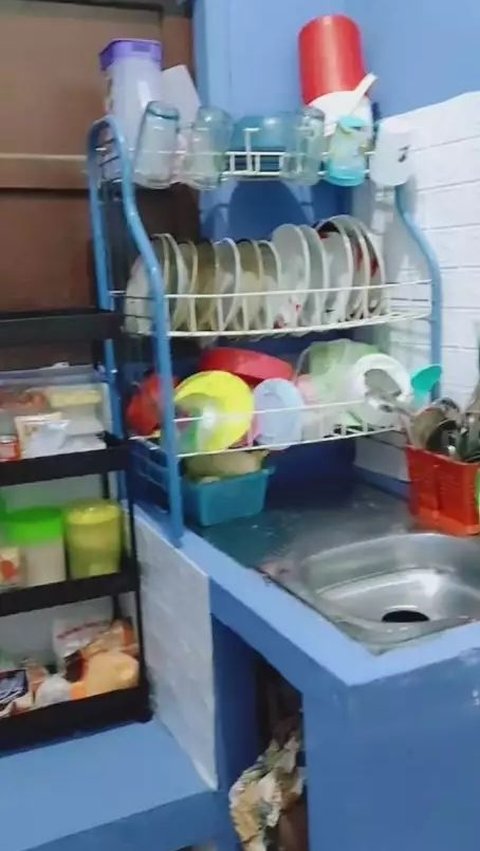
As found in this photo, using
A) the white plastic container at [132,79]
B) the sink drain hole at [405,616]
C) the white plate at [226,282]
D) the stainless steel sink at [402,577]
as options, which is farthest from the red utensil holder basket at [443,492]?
the white plastic container at [132,79]

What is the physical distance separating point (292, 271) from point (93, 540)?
0.58 metres

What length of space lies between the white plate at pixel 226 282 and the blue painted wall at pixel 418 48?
0.41 m

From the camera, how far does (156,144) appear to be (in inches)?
56.2

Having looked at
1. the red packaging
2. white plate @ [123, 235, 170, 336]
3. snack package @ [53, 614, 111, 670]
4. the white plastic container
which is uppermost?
the white plastic container

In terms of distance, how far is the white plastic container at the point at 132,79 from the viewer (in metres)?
1.47

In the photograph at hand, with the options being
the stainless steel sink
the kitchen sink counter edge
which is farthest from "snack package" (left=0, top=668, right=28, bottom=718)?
the stainless steel sink

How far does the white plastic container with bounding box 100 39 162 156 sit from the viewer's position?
1470mm

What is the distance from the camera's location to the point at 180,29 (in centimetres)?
168

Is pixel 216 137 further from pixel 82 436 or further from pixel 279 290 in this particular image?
pixel 82 436

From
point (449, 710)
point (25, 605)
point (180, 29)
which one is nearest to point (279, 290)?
point (180, 29)

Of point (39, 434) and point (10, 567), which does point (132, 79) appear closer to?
point (39, 434)

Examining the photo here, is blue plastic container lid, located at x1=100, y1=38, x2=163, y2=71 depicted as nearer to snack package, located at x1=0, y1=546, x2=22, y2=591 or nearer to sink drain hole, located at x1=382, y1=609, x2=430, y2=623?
snack package, located at x1=0, y1=546, x2=22, y2=591

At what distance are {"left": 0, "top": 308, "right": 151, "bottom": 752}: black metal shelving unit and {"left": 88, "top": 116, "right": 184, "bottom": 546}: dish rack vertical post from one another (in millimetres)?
89

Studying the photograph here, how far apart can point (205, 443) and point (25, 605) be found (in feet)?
1.27
